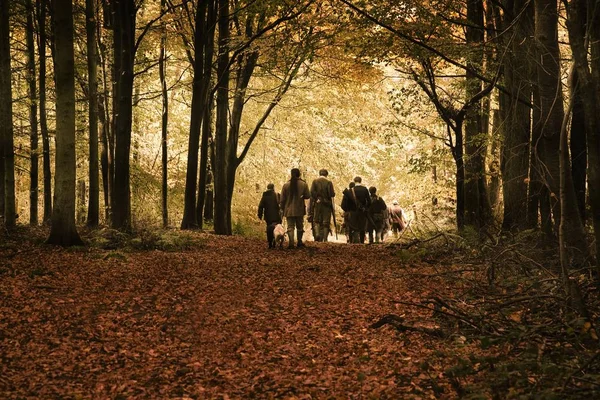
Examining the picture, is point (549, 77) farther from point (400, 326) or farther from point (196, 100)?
point (196, 100)

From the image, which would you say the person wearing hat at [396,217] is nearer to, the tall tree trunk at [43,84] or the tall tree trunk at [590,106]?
the tall tree trunk at [43,84]

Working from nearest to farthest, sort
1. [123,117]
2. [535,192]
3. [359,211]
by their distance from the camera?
[535,192]
[123,117]
[359,211]

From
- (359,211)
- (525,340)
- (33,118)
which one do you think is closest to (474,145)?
(359,211)

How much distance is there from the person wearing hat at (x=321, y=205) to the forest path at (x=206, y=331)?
7254mm

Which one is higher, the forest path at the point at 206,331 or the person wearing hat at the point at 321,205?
the person wearing hat at the point at 321,205

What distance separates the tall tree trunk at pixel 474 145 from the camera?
48.1ft

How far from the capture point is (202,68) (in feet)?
65.3

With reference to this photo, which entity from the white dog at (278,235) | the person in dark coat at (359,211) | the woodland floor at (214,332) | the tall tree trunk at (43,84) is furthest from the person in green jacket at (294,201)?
the tall tree trunk at (43,84)

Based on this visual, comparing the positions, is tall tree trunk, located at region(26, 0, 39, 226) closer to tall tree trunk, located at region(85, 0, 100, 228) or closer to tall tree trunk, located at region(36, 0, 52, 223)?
tall tree trunk, located at region(36, 0, 52, 223)

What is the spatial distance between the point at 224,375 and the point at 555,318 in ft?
10.3

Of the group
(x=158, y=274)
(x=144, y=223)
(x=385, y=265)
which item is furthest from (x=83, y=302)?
(x=144, y=223)

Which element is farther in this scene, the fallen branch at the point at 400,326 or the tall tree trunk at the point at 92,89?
the tall tree trunk at the point at 92,89

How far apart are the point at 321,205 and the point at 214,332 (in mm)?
12905

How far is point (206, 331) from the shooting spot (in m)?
7.66
